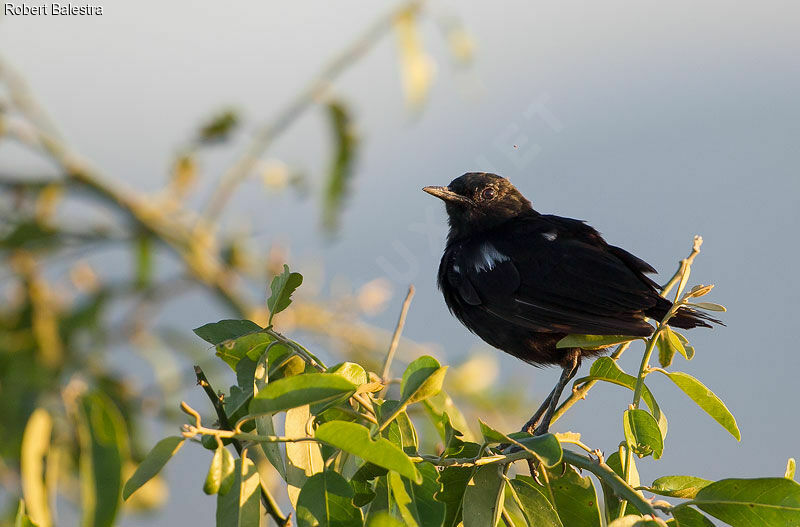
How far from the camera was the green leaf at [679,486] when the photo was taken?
1.62 metres

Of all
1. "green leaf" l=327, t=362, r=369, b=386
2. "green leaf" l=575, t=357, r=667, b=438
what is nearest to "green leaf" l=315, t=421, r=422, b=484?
"green leaf" l=327, t=362, r=369, b=386

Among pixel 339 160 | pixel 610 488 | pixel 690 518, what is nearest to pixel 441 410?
pixel 610 488

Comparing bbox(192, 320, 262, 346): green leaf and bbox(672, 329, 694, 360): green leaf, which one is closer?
bbox(192, 320, 262, 346): green leaf

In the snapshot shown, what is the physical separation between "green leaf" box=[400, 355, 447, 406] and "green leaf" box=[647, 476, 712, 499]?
0.54m

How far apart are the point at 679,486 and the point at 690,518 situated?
61 millimetres

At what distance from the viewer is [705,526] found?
158 centimetres

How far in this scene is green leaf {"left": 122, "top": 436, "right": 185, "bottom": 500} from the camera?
1.33 meters

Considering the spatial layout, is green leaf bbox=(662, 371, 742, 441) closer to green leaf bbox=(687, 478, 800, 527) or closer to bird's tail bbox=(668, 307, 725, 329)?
green leaf bbox=(687, 478, 800, 527)

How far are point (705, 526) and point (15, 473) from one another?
120 inches

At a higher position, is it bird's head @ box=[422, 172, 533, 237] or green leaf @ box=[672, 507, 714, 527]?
bird's head @ box=[422, 172, 533, 237]

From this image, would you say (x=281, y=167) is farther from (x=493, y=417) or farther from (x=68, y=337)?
(x=493, y=417)

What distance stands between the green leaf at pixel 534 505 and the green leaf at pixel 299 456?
14.1 inches

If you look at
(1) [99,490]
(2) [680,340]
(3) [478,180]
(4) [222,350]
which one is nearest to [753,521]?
(2) [680,340]

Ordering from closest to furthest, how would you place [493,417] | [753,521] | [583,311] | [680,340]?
1. [753,521]
2. [680,340]
3. [583,311]
4. [493,417]
